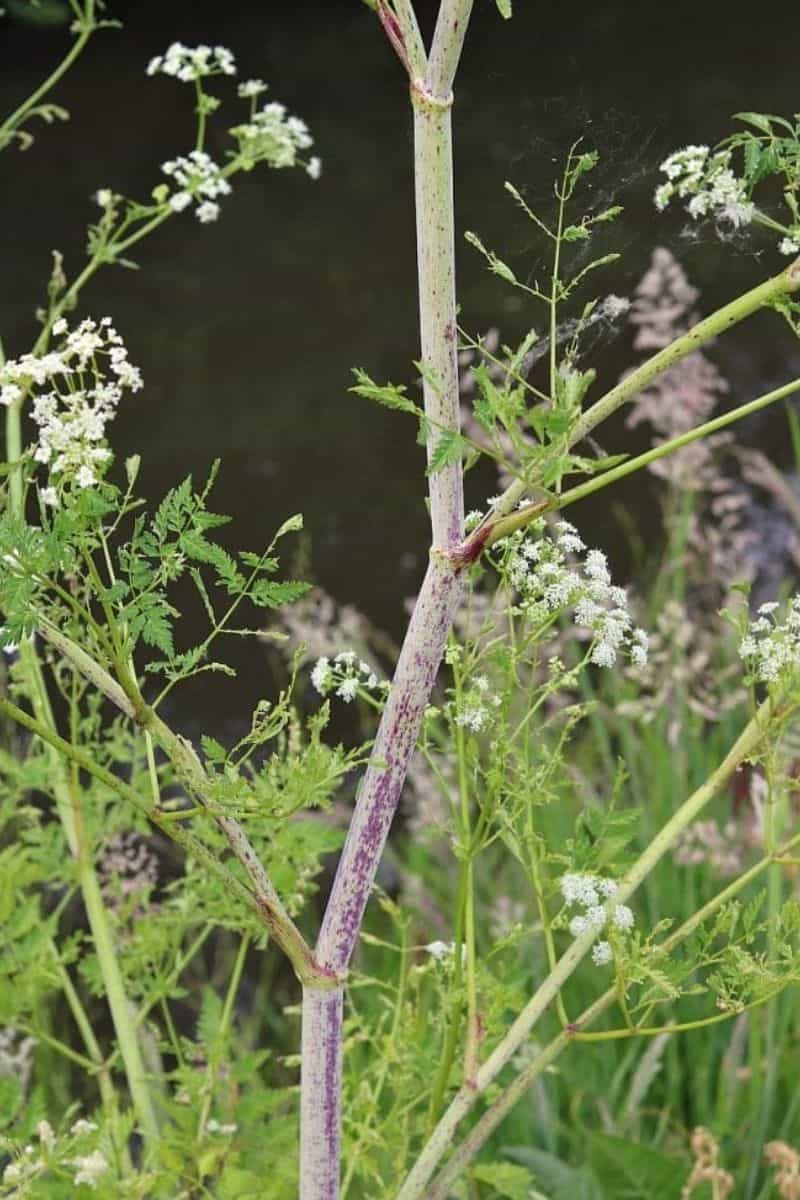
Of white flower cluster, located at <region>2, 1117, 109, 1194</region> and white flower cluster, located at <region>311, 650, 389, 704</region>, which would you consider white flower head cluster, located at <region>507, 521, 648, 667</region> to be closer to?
white flower cluster, located at <region>311, 650, 389, 704</region>

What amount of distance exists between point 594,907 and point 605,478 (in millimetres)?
314

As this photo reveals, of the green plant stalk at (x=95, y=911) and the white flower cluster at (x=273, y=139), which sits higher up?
the white flower cluster at (x=273, y=139)

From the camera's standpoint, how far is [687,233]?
0.98 metres

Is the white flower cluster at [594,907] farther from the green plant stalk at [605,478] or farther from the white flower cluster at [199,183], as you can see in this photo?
the white flower cluster at [199,183]

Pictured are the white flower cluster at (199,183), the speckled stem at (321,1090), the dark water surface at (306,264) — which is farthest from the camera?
the dark water surface at (306,264)

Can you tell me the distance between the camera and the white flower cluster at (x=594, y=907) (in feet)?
3.11

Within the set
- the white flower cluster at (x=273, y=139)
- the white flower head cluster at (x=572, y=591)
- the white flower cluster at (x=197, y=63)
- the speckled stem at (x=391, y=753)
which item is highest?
the white flower cluster at (x=197, y=63)

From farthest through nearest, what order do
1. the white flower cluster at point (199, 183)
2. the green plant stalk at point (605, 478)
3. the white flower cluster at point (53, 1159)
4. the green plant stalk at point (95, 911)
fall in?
1. the white flower cluster at point (199, 183)
2. the green plant stalk at point (95, 911)
3. the white flower cluster at point (53, 1159)
4. the green plant stalk at point (605, 478)

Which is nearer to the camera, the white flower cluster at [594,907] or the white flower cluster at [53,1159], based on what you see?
the white flower cluster at [594,907]

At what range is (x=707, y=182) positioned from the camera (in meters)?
0.86

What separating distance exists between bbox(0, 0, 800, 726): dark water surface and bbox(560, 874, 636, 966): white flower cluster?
2186mm

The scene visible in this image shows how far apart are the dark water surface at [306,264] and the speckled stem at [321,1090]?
90.2 inches

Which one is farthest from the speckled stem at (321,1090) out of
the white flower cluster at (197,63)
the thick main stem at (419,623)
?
the white flower cluster at (197,63)

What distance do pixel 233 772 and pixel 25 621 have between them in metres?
0.14
